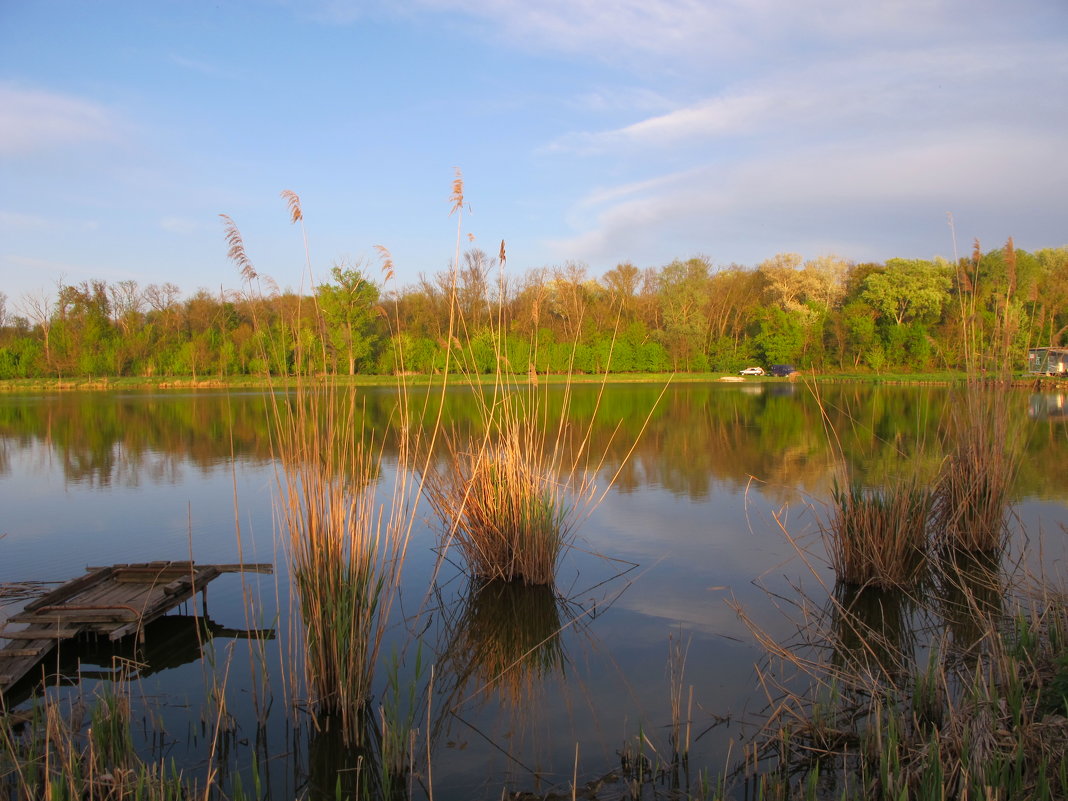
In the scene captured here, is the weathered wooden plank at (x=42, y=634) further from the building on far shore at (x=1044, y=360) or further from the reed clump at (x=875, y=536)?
the building on far shore at (x=1044, y=360)

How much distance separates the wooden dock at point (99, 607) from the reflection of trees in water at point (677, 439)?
50.5 inches

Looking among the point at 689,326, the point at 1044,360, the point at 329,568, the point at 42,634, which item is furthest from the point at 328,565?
the point at 689,326

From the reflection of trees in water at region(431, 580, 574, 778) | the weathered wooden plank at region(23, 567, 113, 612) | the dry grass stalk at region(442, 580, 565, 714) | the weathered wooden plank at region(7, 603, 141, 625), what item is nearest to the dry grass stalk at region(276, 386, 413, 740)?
the reflection of trees in water at region(431, 580, 574, 778)

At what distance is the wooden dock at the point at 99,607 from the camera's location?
4.55 meters

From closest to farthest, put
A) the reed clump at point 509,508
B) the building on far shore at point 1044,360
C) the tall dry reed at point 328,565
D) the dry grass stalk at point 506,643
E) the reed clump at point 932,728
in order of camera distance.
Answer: the reed clump at point 932,728, the tall dry reed at point 328,565, the dry grass stalk at point 506,643, the reed clump at point 509,508, the building on far shore at point 1044,360

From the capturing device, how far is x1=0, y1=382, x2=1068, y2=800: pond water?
3.74 m

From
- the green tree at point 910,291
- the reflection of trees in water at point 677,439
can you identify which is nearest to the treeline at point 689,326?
the green tree at point 910,291

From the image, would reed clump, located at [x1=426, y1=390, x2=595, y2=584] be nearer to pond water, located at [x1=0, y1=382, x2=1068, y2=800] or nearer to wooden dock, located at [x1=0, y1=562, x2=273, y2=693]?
pond water, located at [x1=0, y1=382, x2=1068, y2=800]

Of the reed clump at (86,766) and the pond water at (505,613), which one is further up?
the reed clump at (86,766)

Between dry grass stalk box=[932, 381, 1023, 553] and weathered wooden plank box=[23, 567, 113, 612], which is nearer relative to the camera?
weathered wooden plank box=[23, 567, 113, 612]

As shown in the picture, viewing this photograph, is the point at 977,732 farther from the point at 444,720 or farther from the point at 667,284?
the point at 667,284

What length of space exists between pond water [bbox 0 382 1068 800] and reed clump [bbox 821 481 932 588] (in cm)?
26

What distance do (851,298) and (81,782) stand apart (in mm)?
58434

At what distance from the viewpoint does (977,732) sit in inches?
122
